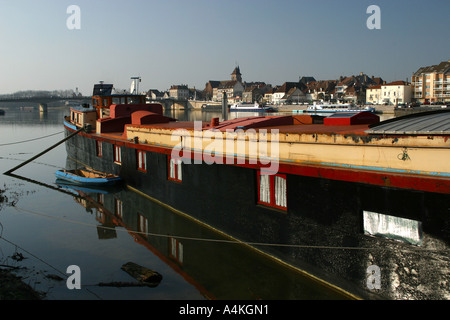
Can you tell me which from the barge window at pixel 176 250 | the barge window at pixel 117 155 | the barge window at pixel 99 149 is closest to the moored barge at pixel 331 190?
the barge window at pixel 176 250

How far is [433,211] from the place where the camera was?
720 cm

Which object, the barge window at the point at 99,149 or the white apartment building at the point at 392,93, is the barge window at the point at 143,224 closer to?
the barge window at the point at 99,149

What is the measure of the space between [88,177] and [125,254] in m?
10.5

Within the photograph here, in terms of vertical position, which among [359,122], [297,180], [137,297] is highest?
[359,122]

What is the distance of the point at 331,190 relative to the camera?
888 centimetres

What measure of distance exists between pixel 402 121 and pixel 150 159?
11.1m

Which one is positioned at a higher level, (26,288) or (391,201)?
(391,201)

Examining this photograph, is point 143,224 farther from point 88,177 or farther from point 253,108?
point 253,108

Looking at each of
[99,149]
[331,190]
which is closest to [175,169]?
[331,190]

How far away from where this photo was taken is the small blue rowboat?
2052cm

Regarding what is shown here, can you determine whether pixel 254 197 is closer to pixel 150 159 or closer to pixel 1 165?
pixel 150 159

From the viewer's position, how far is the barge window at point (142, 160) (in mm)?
17906
